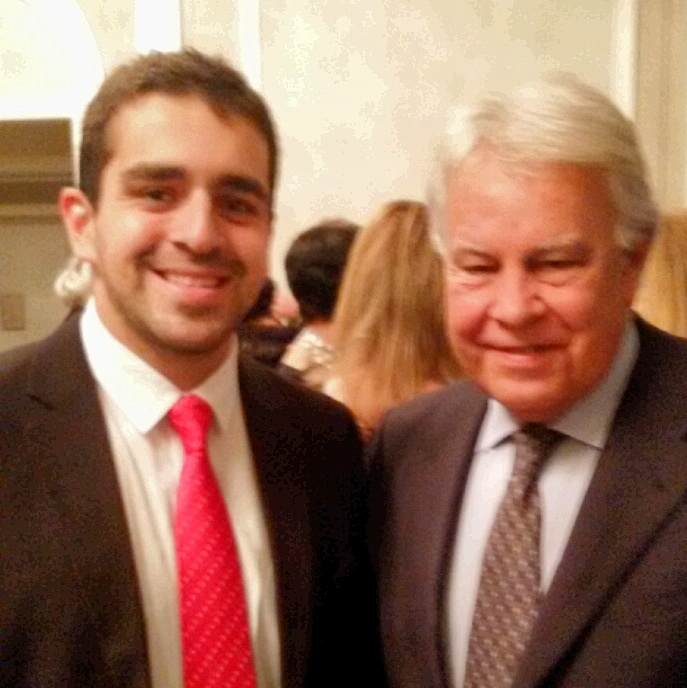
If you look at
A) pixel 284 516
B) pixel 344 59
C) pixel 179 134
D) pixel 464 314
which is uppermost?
pixel 344 59

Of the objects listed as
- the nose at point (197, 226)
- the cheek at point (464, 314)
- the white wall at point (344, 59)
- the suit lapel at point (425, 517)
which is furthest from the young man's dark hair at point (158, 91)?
the white wall at point (344, 59)

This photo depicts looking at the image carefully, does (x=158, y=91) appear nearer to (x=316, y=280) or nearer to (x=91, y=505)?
(x=91, y=505)

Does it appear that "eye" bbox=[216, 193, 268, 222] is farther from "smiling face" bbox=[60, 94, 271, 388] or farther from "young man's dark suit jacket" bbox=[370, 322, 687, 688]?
"young man's dark suit jacket" bbox=[370, 322, 687, 688]

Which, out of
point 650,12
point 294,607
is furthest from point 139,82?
point 650,12

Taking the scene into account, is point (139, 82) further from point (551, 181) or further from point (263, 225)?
point (551, 181)

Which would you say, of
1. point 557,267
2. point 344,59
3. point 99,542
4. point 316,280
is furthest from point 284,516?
point 344,59

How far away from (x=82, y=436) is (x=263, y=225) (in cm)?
35

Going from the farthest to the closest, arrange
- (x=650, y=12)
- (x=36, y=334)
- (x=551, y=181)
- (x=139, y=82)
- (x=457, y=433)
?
(x=36, y=334) < (x=650, y=12) < (x=457, y=433) < (x=139, y=82) < (x=551, y=181)

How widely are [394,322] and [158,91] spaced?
0.82 meters

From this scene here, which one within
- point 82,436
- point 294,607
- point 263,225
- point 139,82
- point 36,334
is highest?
point 139,82

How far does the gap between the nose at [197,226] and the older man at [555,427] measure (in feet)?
0.95

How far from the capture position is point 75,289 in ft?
6.55

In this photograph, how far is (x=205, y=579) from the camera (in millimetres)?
1290

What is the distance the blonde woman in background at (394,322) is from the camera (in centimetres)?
199
